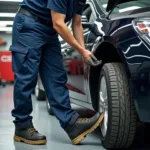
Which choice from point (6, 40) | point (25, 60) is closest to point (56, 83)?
point (25, 60)

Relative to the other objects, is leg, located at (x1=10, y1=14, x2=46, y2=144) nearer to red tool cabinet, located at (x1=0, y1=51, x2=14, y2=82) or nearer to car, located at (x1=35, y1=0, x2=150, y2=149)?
car, located at (x1=35, y1=0, x2=150, y2=149)

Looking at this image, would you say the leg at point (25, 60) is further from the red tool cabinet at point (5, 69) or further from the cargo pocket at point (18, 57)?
the red tool cabinet at point (5, 69)

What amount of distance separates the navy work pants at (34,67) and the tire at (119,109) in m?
0.44

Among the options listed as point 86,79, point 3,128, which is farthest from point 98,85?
point 3,128

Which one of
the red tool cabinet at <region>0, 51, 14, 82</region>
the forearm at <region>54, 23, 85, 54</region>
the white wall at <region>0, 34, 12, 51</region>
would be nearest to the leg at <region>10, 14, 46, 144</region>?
the forearm at <region>54, 23, 85, 54</region>

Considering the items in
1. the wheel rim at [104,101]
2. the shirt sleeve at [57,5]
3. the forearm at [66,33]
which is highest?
the shirt sleeve at [57,5]

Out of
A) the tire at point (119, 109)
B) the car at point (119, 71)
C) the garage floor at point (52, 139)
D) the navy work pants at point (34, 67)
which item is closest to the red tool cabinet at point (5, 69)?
the garage floor at point (52, 139)

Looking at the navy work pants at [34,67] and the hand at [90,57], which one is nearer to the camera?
the hand at [90,57]

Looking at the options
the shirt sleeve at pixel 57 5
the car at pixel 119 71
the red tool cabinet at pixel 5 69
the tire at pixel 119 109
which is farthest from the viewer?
the red tool cabinet at pixel 5 69

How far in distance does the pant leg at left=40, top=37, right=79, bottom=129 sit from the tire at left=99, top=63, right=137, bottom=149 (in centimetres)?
42

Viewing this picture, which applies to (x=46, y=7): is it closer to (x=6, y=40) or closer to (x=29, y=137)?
(x=29, y=137)

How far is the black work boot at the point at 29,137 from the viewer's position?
2.41 meters

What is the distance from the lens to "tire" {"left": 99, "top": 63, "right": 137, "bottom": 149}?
2.00 metres

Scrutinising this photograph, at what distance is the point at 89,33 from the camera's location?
2.60 meters
